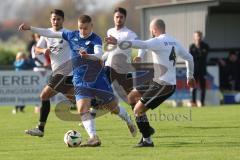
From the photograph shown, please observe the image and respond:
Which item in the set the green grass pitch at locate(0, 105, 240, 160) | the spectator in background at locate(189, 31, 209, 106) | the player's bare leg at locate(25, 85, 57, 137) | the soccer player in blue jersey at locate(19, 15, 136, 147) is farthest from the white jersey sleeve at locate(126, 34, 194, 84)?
the spectator in background at locate(189, 31, 209, 106)

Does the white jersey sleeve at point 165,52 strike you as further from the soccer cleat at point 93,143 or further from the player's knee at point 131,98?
the player's knee at point 131,98

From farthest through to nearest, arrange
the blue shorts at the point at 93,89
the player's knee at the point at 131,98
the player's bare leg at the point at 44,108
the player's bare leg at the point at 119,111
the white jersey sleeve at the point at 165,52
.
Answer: the player's knee at the point at 131,98 < the player's bare leg at the point at 44,108 < the player's bare leg at the point at 119,111 < the blue shorts at the point at 93,89 < the white jersey sleeve at the point at 165,52

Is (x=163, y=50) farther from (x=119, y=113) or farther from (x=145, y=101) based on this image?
(x=119, y=113)

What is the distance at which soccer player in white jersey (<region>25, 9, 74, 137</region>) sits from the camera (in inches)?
569

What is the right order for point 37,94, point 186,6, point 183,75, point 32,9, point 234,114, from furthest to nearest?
1. point 32,9
2. point 186,6
3. point 183,75
4. point 37,94
5. point 234,114

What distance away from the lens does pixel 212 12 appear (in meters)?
29.8

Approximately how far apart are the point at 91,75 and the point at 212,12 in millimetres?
17825

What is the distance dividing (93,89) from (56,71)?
246 centimetres

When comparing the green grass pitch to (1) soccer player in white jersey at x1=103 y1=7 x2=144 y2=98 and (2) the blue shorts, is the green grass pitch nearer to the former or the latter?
(2) the blue shorts

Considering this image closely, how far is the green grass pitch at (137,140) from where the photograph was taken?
1074 centimetres

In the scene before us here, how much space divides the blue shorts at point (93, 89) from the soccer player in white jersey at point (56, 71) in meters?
1.87

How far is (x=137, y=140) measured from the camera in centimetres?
1327

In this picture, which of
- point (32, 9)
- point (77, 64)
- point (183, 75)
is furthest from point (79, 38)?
point (32, 9)

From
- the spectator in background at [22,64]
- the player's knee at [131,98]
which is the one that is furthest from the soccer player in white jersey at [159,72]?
the spectator in background at [22,64]
